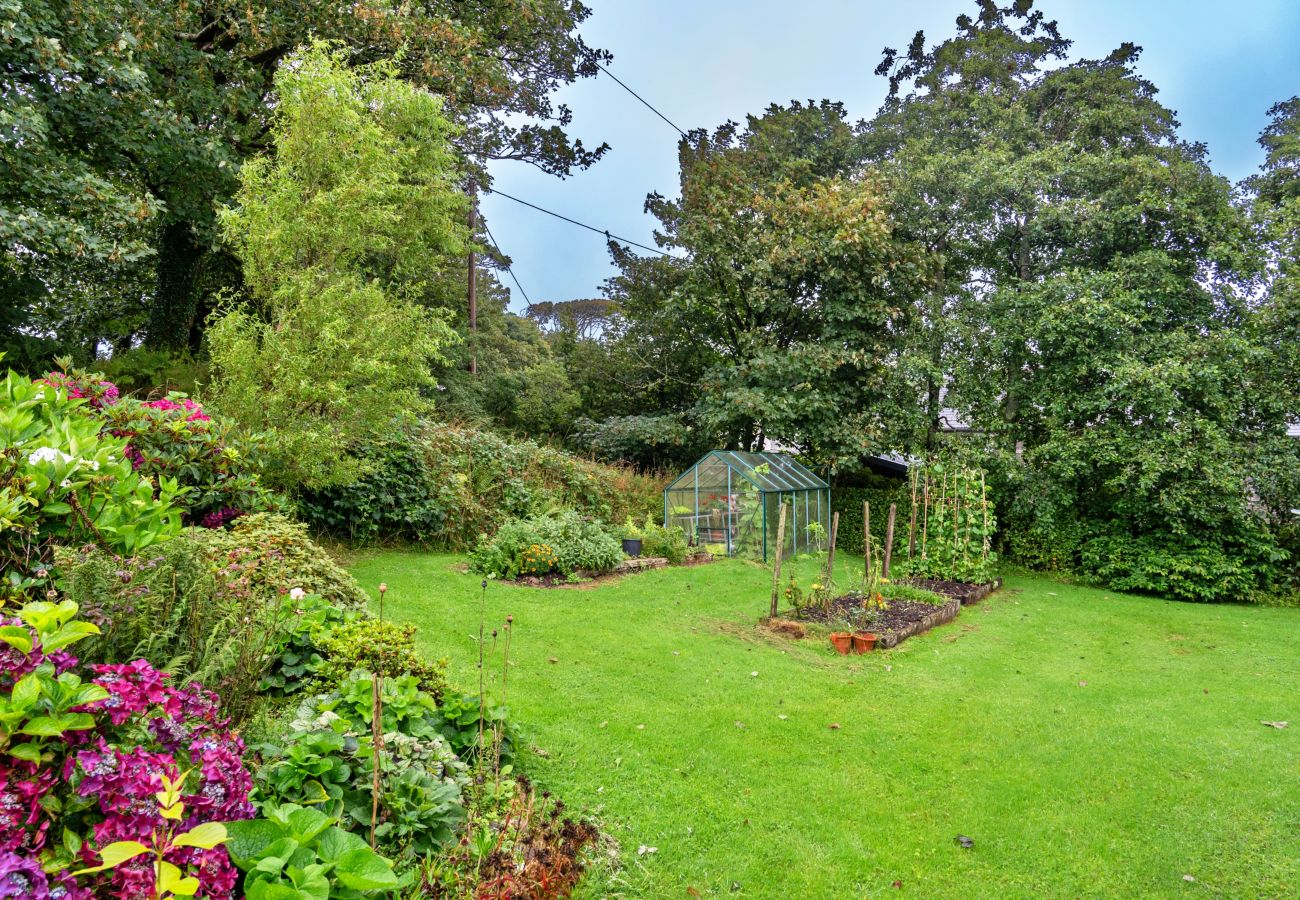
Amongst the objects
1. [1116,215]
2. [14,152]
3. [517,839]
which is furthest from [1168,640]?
[14,152]

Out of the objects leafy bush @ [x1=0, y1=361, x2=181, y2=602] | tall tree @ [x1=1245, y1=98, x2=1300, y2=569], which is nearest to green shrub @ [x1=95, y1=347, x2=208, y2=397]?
leafy bush @ [x1=0, y1=361, x2=181, y2=602]

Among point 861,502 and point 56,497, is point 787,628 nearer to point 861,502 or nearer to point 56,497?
point 56,497

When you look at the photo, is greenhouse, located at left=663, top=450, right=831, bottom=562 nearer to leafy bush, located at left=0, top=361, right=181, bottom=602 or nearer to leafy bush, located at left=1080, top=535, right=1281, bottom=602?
leafy bush, located at left=1080, top=535, right=1281, bottom=602

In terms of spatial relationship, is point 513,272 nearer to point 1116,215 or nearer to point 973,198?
point 973,198

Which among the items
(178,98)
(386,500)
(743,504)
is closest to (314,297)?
(386,500)

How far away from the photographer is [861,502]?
14.6 m

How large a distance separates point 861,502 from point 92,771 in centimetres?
1458

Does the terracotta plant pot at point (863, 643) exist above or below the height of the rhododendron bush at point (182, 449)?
below

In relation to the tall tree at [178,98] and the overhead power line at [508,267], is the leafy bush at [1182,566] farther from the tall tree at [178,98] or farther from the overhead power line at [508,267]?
the overhead power line at [508,267]

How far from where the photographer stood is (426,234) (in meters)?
10.8

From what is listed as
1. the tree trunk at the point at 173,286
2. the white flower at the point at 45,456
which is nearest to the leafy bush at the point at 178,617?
the white flower at the point at 45,456

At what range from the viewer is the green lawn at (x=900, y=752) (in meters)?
3.02

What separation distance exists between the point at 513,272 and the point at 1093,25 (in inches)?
754

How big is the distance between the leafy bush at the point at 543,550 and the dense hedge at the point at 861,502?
22.0 ft
